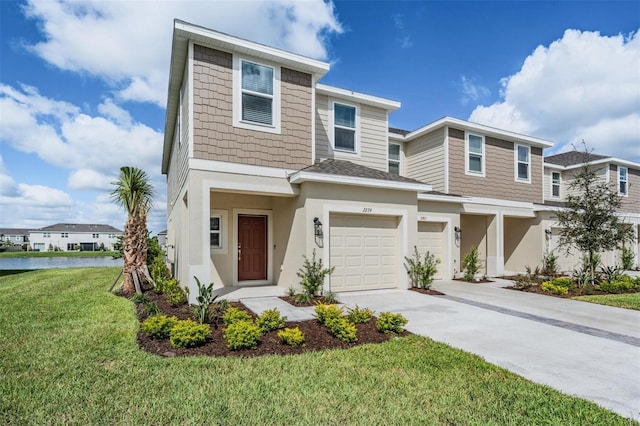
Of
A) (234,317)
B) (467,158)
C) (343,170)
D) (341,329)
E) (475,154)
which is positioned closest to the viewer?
(341,329)

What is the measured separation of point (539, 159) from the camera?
15633mm

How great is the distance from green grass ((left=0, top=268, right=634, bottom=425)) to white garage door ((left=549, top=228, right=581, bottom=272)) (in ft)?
43.2

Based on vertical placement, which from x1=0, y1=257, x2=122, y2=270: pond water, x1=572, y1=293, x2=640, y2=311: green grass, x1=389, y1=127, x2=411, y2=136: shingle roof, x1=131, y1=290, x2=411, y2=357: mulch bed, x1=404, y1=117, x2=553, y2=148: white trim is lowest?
x1=0, y1=257, x2=122, y2=270: pond water

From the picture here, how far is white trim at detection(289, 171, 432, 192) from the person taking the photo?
8.48 meters

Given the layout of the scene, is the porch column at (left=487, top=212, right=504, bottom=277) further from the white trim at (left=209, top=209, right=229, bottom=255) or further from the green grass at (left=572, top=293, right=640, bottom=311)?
the white trim at (left=209, top=209, right=229, bottom=255)

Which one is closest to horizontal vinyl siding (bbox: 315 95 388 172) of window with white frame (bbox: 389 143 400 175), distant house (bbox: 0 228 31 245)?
window with white frame (bbox: 389 143 400 175)

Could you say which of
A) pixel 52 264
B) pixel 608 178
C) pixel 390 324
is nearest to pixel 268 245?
pixel 390 324

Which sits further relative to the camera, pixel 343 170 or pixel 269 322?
pixel 343 170

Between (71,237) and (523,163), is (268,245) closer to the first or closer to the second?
(523,163)

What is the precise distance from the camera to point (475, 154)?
13.9m

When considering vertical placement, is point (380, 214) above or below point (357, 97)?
below

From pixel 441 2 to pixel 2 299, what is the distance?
15.2 m

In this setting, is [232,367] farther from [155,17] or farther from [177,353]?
[155,17]

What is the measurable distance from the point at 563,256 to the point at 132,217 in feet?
58.9
